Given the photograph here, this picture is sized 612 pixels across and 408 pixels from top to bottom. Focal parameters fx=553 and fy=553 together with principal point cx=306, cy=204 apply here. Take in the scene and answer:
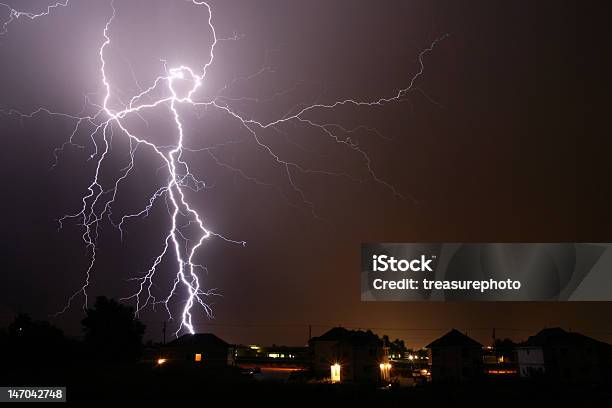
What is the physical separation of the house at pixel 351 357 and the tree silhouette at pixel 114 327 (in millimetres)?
9931

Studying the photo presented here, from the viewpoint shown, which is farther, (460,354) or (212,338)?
(212,338)

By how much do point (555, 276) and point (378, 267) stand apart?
5.46m

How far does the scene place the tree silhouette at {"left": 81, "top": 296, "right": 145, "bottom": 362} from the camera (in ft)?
96.8

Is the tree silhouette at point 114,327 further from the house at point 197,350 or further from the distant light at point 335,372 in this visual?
the distant light at point 335,372

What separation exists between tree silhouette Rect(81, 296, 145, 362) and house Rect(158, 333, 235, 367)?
1744 millimetres

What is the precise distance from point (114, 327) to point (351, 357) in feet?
42.6

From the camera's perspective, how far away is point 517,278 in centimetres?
1659

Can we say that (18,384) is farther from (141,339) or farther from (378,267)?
(141,339)

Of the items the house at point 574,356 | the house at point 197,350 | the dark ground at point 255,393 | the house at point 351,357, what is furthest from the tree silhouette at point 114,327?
the house at point 574,356

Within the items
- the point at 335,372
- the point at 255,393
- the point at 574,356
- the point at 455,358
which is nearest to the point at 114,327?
the point at 335,372

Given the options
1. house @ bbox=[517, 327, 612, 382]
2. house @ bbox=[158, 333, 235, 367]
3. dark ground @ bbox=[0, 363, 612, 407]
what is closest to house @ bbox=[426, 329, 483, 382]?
house @ bbox=[517, 327, 612, 382]

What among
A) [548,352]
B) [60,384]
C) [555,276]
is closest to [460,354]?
[548,352]

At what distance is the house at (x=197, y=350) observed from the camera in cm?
3095

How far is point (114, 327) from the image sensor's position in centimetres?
3022
